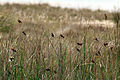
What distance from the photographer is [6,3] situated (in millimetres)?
14125

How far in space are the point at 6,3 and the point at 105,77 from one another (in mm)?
12758

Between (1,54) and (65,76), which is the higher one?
(1,54)

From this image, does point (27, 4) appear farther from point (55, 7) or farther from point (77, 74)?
point (77, 74)

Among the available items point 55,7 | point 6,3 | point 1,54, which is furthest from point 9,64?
point 55,7

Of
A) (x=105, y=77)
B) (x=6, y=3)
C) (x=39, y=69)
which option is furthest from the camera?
(x=6, y=3)

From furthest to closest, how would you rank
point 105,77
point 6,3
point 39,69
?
point 6,3 < point 39,69 < point 105,77

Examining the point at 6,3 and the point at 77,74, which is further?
the point at 6,3

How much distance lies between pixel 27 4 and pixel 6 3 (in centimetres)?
143

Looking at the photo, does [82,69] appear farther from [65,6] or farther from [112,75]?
[65,6]

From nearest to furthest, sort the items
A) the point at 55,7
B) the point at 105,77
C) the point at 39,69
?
the point at 105,77, the point at 39,69, the point at 55,7

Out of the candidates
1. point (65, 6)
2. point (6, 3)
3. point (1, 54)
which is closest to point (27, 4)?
point (6, 3)

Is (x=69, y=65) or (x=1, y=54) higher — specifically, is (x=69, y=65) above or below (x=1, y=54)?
below

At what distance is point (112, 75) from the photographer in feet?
7.38

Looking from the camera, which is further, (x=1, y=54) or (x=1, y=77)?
(x=1, y=54)
